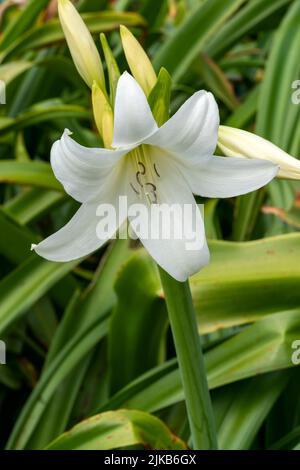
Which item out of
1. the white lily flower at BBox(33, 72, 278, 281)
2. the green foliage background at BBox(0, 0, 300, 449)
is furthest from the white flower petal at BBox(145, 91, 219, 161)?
the green foliage background at BBox(0, 0, 300, 449)

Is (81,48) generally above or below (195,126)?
above

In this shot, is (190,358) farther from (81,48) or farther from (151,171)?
(81,48)

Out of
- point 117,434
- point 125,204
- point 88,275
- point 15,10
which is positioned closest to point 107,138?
point 125,204

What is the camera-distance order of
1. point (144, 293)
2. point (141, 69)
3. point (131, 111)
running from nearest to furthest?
point (131, 111) → point (141, 69) → point (144, 293)

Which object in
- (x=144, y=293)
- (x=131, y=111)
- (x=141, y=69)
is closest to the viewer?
(x=131, y=111)

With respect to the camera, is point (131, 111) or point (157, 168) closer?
point (131, 111)

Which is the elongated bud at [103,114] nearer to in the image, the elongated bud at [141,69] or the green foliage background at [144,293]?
the elongated bud at [141,69]

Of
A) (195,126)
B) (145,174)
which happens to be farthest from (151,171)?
(195,126)
